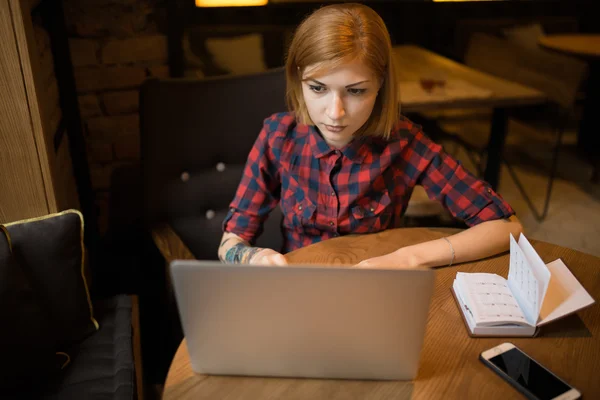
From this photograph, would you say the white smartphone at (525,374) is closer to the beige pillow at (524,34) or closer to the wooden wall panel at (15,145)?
the wooden wall panel at (15,145)

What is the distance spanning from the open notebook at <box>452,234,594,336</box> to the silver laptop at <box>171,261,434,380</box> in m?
0.20

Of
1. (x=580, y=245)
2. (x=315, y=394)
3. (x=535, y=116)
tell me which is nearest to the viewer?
(x=315, y=394)

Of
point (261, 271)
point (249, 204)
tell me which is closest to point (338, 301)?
point (261, 271)

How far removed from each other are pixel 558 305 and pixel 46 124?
114 cm

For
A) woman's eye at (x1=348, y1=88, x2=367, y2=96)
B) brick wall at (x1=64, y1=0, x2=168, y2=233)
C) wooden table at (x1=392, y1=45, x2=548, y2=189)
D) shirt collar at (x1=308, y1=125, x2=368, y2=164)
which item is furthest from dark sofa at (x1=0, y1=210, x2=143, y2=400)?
wooden table at (x1=392, y1=45, x2=548, y2=189)

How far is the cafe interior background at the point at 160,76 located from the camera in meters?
1.88

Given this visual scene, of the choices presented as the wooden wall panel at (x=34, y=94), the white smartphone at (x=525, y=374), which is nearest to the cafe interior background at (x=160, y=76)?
the wooden wall panel at (x=34, y=94)

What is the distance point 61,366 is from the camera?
1.23 meters

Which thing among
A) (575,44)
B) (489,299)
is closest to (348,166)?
(489,299)

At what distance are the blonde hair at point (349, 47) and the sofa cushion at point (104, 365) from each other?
744 mm

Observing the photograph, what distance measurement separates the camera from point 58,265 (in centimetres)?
123

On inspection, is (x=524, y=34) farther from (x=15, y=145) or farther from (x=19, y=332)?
(x=19, y=332)

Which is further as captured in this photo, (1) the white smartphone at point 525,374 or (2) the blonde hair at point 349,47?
(2) the blonde hair at point 349,47

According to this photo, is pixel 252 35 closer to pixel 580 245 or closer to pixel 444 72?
pixel 444 72
